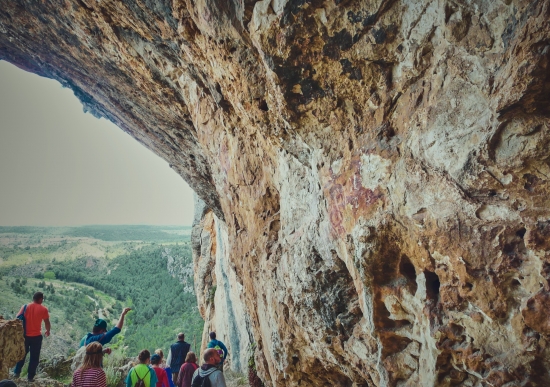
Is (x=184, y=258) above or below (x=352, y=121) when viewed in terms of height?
below

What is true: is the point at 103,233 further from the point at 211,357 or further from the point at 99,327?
the point at 211,357

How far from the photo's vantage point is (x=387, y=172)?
11.5ft

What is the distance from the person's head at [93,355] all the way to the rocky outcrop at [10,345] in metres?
2.93

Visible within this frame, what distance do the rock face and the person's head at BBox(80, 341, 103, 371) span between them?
8.15ft

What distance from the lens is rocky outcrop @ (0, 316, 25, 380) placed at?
5844 mm

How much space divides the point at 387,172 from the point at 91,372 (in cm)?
380

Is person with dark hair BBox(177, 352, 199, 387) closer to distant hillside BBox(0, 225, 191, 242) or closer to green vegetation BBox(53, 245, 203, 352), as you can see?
green vegetation BBox(53, 245, 203, 352)

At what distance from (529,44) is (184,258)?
41.6 m

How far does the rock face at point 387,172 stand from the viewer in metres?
2.67

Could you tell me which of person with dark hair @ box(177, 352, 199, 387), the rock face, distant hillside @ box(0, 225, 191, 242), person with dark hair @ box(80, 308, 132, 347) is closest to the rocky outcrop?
person with dark hair @ box(80, 308, 132, 347)

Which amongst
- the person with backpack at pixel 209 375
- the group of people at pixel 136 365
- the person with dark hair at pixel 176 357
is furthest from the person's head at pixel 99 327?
the person with backpack at pixel 209 375

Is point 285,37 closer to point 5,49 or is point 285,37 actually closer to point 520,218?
point 520,218

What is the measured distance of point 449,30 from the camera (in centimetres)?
297

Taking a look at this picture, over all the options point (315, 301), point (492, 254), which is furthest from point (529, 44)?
point (315, 301)
